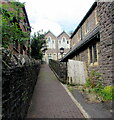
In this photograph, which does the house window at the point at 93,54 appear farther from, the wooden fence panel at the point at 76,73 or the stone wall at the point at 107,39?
the stone wall at the point at 107,39

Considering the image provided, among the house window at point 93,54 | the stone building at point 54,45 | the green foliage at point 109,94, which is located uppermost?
the stone building at point 54,45

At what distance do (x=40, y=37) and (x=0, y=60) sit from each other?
77.1 ft

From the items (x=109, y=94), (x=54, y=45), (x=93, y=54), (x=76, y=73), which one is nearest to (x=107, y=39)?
(x=109, y=94)

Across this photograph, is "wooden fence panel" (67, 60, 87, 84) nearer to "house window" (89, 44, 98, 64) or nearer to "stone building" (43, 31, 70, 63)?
"house window" (89, 44, 98, 64)

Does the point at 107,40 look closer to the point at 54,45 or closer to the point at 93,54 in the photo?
the point at 93,54

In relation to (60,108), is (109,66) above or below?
above

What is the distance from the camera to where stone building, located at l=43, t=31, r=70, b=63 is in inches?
1442

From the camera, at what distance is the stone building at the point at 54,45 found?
3662cm

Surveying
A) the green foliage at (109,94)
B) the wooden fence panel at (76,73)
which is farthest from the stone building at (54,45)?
the green foliage at (109,94)

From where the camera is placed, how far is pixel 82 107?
425 centimetres

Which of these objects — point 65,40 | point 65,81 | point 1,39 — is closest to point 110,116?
point 1,39

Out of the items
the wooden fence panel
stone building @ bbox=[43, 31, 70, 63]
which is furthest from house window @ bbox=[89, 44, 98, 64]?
stone building @ bbox=[43, 31, 70, 63]

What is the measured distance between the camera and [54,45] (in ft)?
121

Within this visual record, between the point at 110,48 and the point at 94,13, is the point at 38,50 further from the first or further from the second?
the point at 110,48
